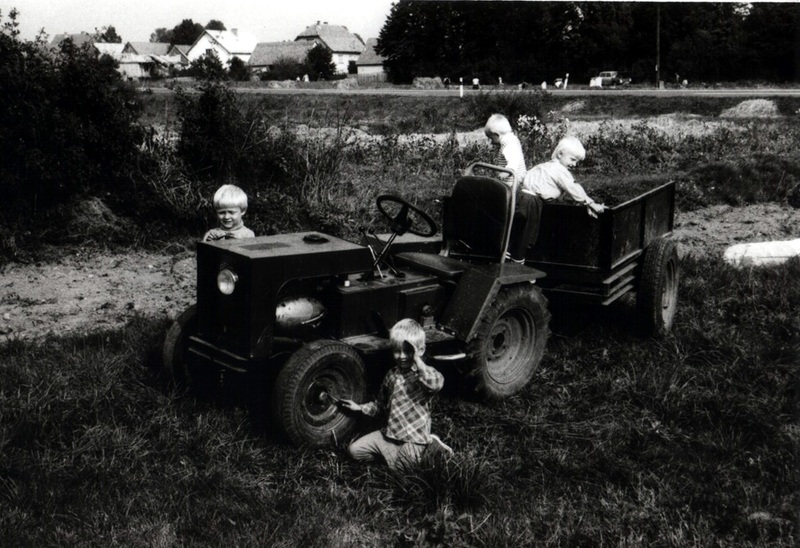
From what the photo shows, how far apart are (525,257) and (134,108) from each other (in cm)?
498

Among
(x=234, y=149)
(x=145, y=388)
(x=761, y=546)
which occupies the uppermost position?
(x=234, y=149)

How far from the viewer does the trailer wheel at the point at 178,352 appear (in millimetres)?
4828

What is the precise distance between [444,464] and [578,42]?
79.7 ft

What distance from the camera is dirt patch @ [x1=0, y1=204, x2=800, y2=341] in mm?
6375

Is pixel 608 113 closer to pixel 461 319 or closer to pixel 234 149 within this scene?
pixel 234 149

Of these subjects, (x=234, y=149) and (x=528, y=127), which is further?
(x=528, y=127)

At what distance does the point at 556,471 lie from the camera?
4.16m

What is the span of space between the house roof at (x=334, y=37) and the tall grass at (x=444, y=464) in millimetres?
45505

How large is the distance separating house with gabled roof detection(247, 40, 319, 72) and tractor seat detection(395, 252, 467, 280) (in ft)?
131

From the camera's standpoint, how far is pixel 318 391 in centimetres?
427

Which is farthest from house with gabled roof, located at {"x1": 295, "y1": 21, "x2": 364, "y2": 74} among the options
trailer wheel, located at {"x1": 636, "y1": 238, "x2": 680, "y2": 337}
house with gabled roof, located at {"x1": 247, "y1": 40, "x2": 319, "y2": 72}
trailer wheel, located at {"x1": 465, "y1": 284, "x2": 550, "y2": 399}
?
trailer wheel, located at {"x1": 465, "y1": 284, "x2": 550, "y2": 399}

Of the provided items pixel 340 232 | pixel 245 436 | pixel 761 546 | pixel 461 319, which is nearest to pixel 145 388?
pixel 245 436

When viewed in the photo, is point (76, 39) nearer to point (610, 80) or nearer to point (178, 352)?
point (178, 352)

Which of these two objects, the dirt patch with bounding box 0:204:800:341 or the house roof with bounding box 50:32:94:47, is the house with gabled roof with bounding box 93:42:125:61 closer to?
the house roof with bounding box 50:32:94:47
